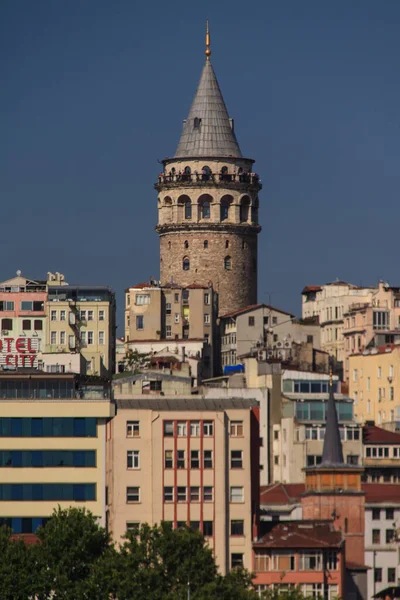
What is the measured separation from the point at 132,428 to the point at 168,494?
3.41m

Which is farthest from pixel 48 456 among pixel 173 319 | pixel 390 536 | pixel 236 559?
pixel 173 319

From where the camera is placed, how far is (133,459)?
400 ft

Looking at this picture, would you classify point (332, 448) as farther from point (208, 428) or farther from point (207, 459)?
point (207, 459)

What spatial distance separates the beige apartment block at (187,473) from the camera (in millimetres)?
121000

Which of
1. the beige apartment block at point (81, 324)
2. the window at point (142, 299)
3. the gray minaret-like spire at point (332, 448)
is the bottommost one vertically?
the gray minaret-like spire at point (332, 448)

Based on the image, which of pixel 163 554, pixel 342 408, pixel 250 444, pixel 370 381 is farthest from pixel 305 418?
pixel 163 554

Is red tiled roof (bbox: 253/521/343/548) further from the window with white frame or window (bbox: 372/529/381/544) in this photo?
window (bbox: 372/529/381/544)

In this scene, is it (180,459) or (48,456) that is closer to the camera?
(48,456)

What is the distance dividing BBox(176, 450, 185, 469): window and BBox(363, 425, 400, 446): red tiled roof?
103ft

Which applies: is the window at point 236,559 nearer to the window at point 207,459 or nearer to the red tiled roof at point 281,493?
the window at point 207,459

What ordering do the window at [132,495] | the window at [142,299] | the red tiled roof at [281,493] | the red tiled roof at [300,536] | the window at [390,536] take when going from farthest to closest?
the window at [142,299], the red tiled roof at [281,493], the window at [390,536], the window at [132,495], the red tiled roof at [300,536]

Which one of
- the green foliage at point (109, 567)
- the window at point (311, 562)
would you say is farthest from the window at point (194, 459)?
the green foliage at point (109, 567)

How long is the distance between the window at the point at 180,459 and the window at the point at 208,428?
133cm

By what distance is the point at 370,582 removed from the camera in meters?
130
